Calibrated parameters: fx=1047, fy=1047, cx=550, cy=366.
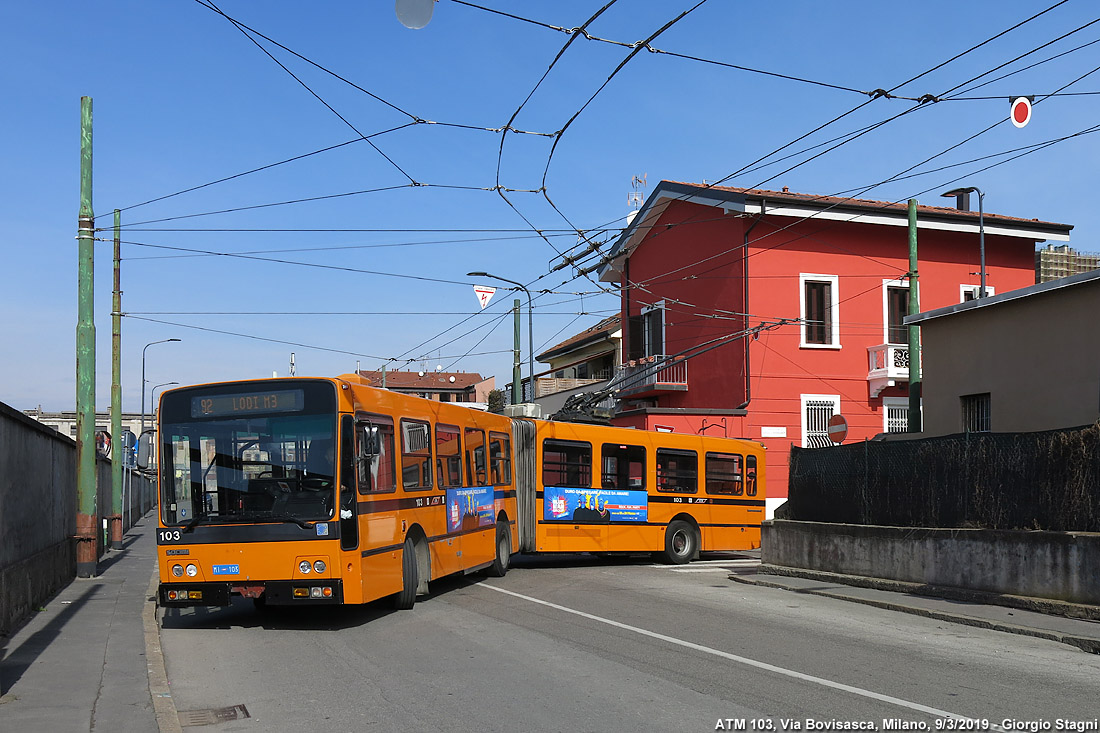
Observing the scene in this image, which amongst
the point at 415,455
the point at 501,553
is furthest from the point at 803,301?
the point at 415,455

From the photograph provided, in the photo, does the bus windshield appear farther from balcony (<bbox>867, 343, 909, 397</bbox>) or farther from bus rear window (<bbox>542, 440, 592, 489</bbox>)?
balcony (<bbox>867, 343, 909, 397</bbox>)

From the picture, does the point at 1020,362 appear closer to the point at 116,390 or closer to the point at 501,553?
the point at 501,553

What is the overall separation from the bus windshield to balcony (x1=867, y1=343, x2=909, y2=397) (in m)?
23.4

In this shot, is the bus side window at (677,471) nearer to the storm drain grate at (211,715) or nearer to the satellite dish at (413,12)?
the satellite dish at (413,12)

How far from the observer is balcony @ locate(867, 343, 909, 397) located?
31859 mm

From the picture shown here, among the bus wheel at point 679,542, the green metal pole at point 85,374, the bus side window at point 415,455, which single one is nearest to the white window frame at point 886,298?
the bus wheel at point 679,542

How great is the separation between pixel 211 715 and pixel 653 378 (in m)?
27.9

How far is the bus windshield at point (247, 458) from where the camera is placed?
12.0m

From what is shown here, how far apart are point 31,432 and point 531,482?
365 inches

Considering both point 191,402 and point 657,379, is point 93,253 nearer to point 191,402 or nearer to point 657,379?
point 191,402

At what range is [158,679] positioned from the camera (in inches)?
348

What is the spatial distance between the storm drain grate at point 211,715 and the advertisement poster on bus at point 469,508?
779 cm

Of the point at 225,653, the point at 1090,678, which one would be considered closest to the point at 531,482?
the point at 225,653

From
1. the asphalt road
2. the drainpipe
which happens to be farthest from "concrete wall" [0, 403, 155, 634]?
the drainpipe
